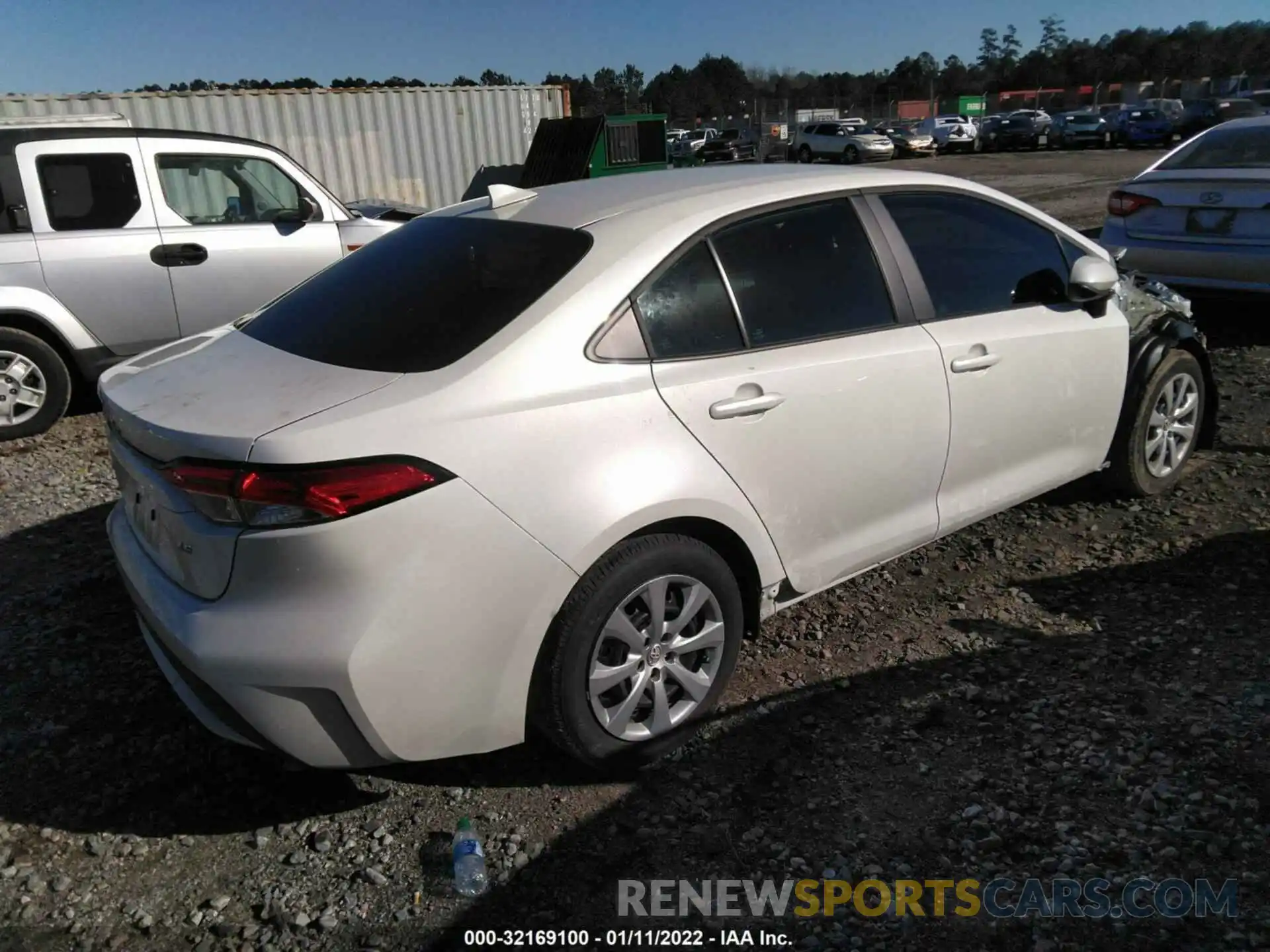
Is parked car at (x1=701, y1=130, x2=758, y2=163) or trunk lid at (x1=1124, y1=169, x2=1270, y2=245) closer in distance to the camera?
trunk lid at (x1=1124, y1=169, x2=1270, y2=245)

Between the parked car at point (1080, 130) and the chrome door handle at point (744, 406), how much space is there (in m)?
40.6

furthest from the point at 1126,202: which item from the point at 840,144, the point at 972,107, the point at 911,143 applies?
the point at 972,107

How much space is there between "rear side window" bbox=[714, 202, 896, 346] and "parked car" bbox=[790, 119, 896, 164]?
32601 mm

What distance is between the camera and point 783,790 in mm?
2760

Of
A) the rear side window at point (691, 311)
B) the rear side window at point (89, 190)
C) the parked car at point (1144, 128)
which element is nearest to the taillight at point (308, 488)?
the rear side window at point (691, 311)

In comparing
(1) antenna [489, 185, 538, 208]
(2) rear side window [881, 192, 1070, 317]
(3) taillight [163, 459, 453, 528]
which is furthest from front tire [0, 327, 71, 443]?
(2) rear side window [881, 192, 1070, 317]

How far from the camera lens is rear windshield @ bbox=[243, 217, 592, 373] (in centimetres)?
261

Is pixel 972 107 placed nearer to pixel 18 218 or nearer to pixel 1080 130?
pixel 1080 130

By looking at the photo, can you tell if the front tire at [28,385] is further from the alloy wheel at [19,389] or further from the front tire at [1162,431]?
the front tire at [1162,431]

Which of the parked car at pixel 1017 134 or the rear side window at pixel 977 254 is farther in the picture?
the parked car at pixel 1017 134

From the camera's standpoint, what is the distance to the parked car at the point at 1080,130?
37469mm

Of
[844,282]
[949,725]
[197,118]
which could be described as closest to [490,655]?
[949,725]

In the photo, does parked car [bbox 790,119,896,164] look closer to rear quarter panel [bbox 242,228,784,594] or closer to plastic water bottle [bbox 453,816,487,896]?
rear quarter panel [bbox 242,228,784,594]

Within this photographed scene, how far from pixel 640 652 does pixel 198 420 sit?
1.29 m
